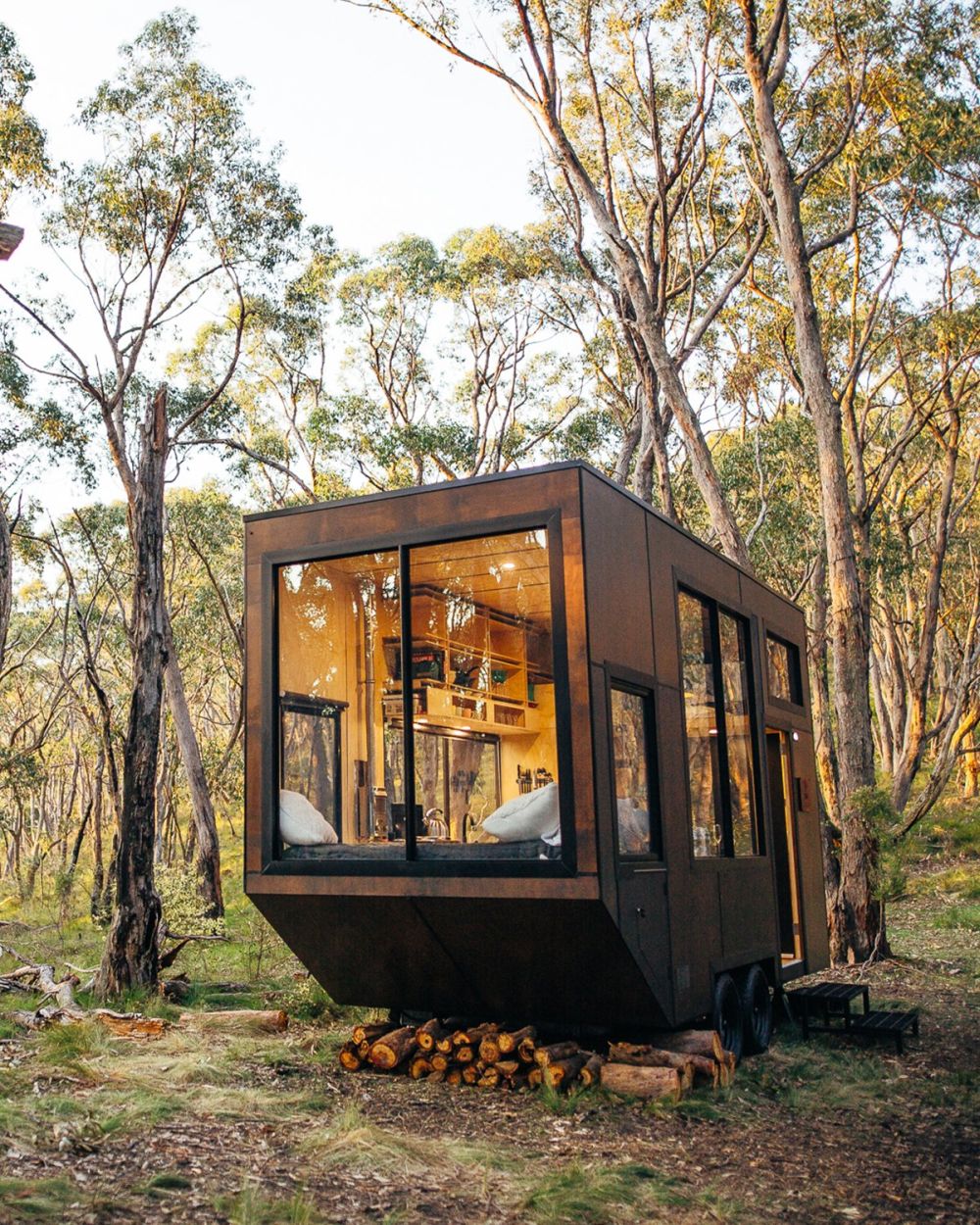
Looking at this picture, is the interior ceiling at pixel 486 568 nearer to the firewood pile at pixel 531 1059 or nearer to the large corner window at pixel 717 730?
the large corner window at pixel 717 730

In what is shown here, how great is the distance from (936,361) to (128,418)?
12387 millimetres

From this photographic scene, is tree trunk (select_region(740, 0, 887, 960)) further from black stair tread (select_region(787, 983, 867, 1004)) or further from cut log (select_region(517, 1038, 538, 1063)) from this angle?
cut log (select_region(517, 1038, 538, 1063))

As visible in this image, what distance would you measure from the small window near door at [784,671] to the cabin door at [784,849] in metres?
0.37

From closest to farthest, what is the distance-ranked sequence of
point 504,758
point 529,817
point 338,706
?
point 529,817
point 338,706
point 504,758

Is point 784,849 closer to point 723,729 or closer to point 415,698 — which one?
point 723,729

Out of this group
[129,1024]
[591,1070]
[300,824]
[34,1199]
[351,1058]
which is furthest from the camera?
[129,1024]

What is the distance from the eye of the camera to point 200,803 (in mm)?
16984

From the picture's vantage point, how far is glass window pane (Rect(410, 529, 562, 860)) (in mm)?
6523

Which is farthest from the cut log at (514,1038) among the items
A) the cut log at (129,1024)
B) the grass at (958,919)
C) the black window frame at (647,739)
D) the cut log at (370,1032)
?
the grass at (958,919)

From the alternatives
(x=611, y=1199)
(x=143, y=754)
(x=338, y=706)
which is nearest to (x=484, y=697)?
(x=338, y=706)

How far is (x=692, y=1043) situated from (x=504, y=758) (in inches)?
77.4

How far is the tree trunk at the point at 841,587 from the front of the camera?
12.5 meters

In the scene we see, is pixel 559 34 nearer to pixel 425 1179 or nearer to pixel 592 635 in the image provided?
pixel 592 635

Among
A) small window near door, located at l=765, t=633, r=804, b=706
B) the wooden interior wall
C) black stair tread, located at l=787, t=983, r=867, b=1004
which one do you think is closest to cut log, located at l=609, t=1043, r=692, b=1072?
the wooden interior wall
